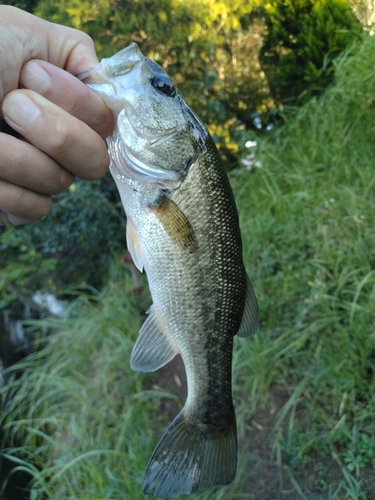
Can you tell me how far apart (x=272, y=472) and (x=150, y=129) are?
2015 mm

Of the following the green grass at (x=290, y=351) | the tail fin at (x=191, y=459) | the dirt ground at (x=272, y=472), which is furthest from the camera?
the green grass at (x=290, y=351)

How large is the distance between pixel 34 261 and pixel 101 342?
1.47 meters

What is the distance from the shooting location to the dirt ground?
2.19m

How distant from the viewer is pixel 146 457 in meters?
2.59

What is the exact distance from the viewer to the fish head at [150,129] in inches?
51.3

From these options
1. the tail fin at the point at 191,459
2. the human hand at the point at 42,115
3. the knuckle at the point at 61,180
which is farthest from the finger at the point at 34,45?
the tail fin at the point at 191,459

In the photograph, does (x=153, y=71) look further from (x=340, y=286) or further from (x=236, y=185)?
(x=236, y=185)

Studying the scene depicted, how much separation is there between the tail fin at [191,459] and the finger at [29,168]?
887 millimetres

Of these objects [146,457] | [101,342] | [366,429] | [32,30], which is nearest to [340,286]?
[366,429]

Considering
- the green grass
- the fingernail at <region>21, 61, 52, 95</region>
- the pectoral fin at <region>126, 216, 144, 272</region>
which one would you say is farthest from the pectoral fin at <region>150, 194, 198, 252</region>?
the green grass

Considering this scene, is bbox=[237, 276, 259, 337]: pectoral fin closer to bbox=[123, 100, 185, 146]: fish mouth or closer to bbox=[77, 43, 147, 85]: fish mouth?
bbox=[123, 100, 185, 146]: fish mouth

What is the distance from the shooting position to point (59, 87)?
1.17 metres

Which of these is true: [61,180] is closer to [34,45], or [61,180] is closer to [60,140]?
[60,140]

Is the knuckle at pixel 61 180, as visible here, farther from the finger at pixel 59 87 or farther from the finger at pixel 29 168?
the finger at pixel 59 87
